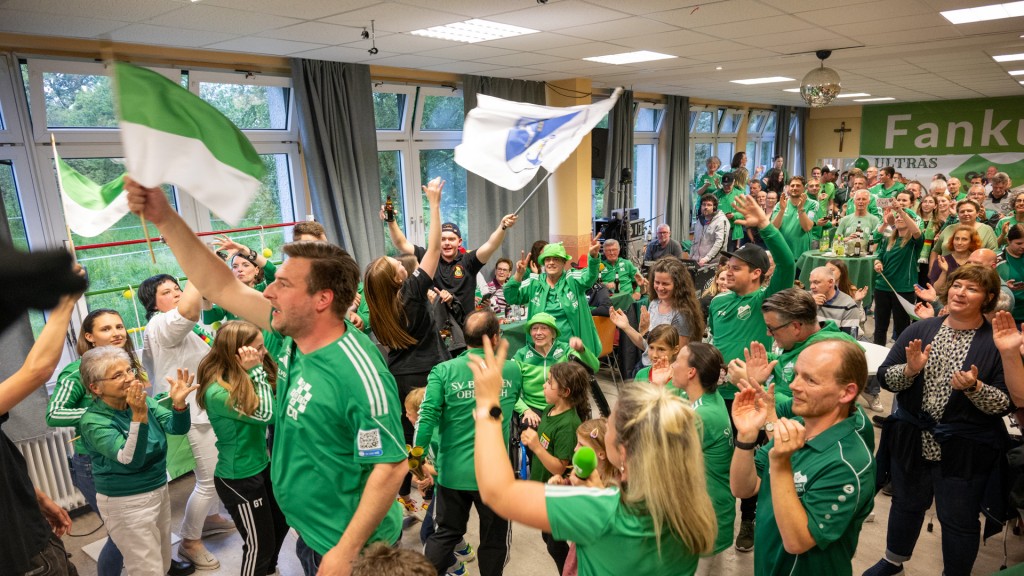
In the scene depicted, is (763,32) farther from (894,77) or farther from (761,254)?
(894,77)

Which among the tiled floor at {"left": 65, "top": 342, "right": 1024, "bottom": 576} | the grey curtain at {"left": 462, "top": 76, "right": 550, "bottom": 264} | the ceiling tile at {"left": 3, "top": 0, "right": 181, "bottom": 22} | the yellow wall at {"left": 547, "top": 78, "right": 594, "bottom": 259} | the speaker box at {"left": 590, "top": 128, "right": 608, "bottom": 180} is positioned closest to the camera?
the tiled floor at {"left": 65, "top": 342, "right": 1024, "bottom": 576}

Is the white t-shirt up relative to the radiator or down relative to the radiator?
up

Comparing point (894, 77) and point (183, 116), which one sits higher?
point (894, 77)

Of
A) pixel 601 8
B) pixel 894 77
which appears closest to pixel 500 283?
pixel 601 8

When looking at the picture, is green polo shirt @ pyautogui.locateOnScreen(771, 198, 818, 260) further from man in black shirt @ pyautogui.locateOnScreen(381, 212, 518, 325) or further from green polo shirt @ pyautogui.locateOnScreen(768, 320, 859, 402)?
green polo shirt @ pyautogui.locateOnScreen(768, 320, 859, 402)

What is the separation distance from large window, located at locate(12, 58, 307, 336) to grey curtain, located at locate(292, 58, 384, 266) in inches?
12.0

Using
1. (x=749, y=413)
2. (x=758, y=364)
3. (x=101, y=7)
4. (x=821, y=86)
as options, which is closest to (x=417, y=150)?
(x=101, y=7)

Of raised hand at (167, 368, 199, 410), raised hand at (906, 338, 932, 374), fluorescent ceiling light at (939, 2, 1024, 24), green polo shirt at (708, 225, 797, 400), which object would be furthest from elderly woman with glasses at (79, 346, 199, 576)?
fluorescent ceiling light at (939, 2, 1024, 24)

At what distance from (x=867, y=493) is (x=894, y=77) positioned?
30.4 feet

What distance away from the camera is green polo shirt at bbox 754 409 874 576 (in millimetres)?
1674

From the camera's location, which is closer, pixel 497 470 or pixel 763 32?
pixel 497 470

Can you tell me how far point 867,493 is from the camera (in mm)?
Answer: 1729

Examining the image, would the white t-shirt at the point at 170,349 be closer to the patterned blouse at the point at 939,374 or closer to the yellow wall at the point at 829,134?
the patterned blouse at the point at 939,374

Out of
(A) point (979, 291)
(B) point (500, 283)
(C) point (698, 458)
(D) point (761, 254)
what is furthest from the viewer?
(B) point (500, 283)
